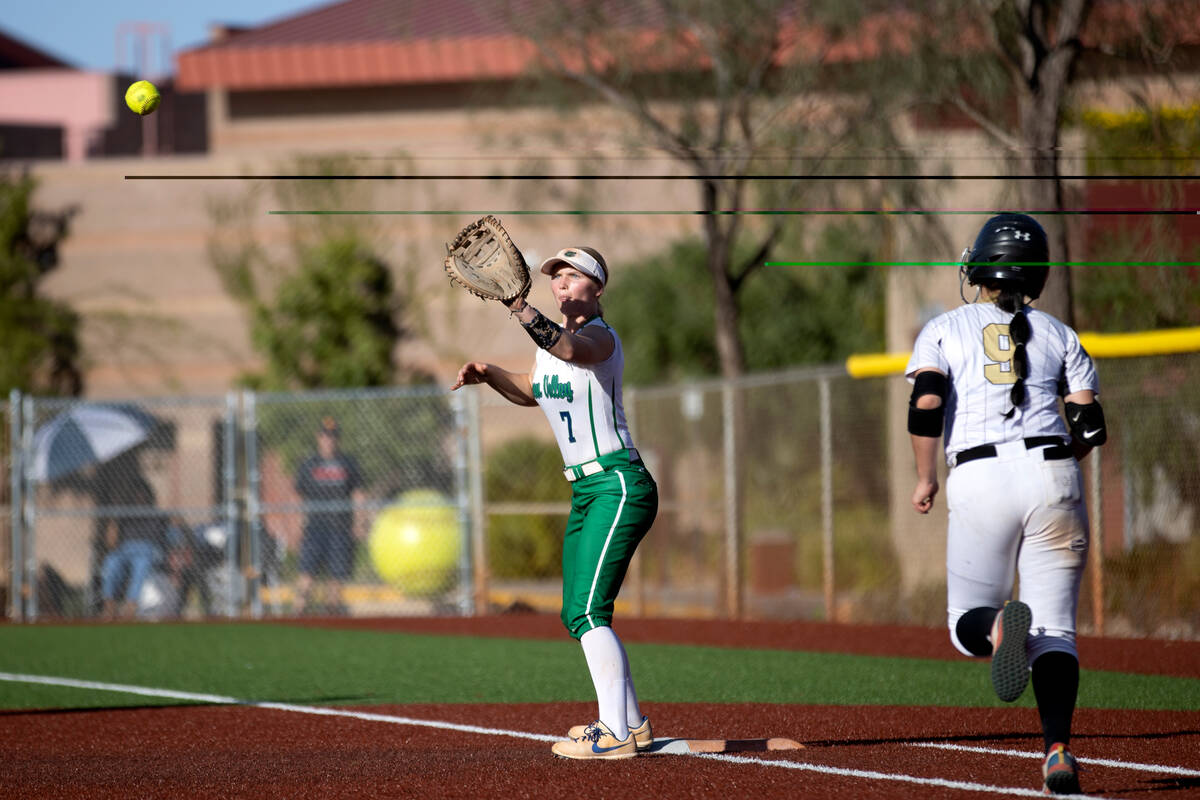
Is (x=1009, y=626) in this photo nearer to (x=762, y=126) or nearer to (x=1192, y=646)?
(x=1192, y=646)

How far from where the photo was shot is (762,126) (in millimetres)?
16875

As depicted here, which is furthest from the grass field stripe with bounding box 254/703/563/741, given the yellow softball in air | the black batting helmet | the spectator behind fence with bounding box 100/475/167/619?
the spectator behind fence with bounding box 100/475/167/619

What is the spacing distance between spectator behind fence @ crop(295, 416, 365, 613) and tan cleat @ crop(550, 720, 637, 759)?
12.0 metres

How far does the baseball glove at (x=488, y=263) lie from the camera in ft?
20.3

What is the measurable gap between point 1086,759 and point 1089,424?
1.62 meters

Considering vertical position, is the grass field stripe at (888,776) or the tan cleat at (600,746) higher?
the tan cleat at (600,746)

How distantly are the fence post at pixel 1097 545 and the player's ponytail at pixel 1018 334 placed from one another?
6977 mm

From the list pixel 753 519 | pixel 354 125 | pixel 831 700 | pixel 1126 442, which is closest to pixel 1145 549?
pixel 1126 442

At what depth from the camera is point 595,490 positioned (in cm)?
655

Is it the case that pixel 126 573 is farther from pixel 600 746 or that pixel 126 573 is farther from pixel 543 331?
pixel 543 331

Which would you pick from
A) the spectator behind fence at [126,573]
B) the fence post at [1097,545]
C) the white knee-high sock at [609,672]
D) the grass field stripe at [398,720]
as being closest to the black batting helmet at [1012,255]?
the white knee-high sock at [609,672]

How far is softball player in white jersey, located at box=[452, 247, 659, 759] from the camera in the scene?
6.47 metres

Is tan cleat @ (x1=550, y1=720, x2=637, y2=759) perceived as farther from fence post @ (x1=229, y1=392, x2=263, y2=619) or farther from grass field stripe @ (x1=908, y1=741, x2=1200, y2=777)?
fence post @ (x1=229, y1=392, x2=263, y2=619)

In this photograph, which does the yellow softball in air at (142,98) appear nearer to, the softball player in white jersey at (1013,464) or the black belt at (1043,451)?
the softball player in white jersey at (1013,464)
